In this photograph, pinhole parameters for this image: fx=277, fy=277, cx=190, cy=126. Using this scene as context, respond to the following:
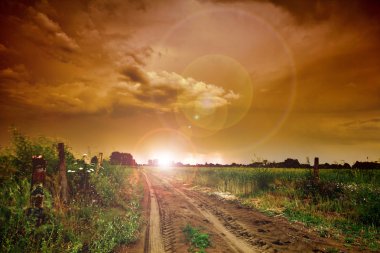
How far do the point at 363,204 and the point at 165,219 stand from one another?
8.48 metres

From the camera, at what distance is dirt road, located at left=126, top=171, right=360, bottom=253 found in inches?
312

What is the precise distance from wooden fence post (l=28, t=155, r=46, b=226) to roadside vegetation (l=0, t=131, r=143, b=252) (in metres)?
0.12

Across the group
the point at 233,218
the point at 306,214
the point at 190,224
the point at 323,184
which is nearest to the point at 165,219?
the point at 190,224

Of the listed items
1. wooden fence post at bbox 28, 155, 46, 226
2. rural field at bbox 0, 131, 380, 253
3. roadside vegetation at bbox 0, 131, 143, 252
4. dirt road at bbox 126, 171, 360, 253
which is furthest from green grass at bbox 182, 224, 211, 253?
wooden fence post at bbox 28, 155, 46, 226

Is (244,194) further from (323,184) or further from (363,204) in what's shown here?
(363,204)

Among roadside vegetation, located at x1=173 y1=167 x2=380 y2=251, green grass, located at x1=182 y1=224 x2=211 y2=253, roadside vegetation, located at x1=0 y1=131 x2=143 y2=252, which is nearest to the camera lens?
roadside vegetation, located at x1=0 y1=131 x2=143 y2=252

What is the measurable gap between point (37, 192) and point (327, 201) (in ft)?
43.7

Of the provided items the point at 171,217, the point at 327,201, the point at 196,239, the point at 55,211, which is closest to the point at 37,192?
the point at 55,211

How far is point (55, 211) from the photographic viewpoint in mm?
7508

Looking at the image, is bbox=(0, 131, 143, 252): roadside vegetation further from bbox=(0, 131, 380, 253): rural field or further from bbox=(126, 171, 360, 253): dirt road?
bbox=(126, 171, 360, 253): dirt road

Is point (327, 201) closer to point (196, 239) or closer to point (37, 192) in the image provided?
point (196, 239)

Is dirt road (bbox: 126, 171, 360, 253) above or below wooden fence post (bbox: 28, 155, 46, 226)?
below

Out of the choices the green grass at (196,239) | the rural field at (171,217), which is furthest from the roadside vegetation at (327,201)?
the green grass at (196,239)

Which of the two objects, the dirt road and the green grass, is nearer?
the green grass
